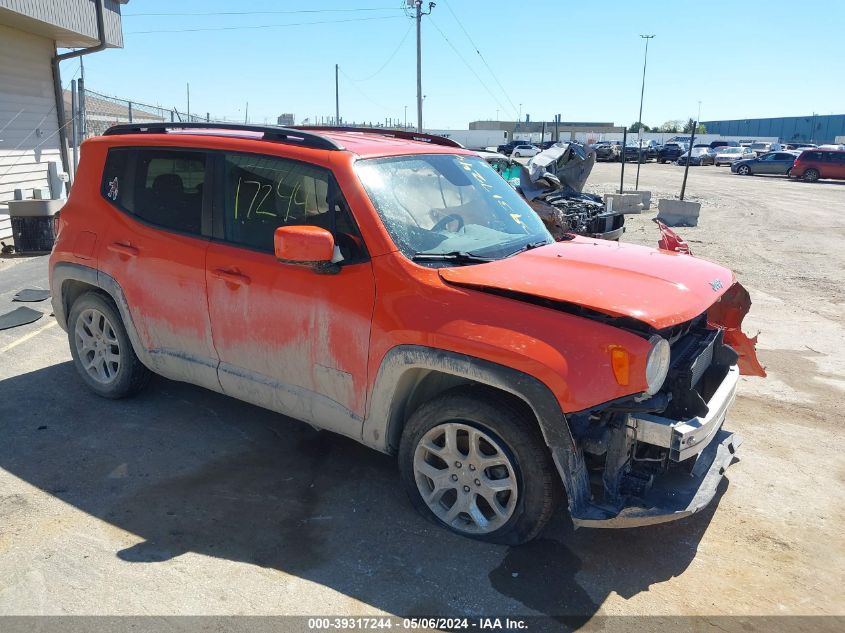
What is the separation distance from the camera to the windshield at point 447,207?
3.62m

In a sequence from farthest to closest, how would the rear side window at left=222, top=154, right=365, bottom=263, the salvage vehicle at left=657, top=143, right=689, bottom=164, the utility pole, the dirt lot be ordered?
the salvage vehicle at left=657, top=143, right=689, bottom=164 < the utility pole < the rear side window at left=222, top=154, right=365, bottom=263 < the dirt lot

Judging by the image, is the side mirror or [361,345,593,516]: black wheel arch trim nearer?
[361,345,593,516]: black wheel arch trim

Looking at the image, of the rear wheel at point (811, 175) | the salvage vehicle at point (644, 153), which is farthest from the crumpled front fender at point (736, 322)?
the salvage vehicle at point (644, 153)

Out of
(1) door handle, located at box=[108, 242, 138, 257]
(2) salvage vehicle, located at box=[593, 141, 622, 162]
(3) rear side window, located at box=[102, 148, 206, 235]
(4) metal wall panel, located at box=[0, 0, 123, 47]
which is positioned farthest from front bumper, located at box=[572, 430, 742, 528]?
(2) salvage vehicle, located at box=[593, 141, 622, 162]

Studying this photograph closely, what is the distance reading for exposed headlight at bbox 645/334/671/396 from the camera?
2914mm

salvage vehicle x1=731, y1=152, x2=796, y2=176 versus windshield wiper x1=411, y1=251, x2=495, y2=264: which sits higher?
windshield wiper x1=411, y1=251, x2=495, y2=264

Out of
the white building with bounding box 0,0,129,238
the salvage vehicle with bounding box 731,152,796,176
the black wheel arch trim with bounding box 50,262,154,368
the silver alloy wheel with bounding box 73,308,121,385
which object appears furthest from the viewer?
the salvage vehicle with bounding box 731,152,796,176

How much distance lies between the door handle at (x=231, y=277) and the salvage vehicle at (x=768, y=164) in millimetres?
39372

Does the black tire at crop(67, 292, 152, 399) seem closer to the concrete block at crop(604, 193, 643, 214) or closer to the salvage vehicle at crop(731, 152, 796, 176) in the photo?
the concrete block at crop(604, 193, 643, 214)

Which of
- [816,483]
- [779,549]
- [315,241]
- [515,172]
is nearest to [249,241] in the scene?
[315,241]

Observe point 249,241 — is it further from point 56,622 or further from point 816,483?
point 816,483

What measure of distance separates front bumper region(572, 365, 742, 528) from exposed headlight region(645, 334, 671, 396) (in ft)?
0.49

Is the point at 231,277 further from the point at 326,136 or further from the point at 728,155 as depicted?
the point at 728,155

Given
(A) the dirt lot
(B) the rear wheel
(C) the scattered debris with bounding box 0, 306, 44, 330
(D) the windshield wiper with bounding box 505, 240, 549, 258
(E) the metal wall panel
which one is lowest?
(A) the dirt lot
